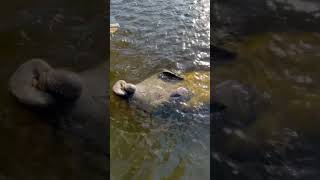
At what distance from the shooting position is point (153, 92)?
360 cm

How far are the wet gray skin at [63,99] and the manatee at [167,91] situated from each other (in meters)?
0.20

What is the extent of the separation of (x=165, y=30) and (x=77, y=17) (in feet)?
2.13

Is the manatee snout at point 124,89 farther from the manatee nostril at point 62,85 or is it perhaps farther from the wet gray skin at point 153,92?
the manatee nostril at point 62,85

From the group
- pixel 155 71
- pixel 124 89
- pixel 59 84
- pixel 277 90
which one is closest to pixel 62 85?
pixel 59 84

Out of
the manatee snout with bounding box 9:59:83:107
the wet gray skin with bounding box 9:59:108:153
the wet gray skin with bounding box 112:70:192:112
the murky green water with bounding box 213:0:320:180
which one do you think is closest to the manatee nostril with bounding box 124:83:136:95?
the wet gray skin with bounding box 112:70:192:112

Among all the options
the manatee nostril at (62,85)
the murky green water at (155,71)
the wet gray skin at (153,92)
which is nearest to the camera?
the murky green water at (155,71)

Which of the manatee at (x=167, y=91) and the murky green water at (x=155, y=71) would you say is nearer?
the murky green water at (x=155, y=71)

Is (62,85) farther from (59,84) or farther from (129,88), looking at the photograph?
(129,88)

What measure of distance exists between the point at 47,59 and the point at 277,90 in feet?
5.07

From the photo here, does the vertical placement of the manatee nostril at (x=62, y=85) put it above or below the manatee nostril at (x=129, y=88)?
above

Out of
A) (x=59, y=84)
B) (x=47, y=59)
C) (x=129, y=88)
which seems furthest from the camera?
(x=47, y=59)

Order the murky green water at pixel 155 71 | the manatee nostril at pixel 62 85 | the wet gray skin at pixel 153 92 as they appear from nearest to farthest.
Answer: the murky green water at pixel 155 71, the manatee nostril at pixel 62 85, the wet gray skin at pixel 153 92

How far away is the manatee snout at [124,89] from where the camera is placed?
140 inches

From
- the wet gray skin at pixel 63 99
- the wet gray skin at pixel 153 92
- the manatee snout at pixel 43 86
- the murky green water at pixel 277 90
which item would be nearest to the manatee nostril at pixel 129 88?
the wet gray skin at pixel 153 92
